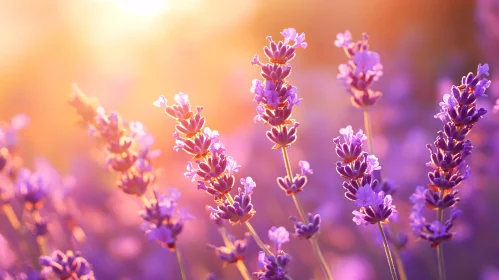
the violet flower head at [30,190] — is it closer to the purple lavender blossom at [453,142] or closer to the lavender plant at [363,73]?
the lavender plant at [363,73]

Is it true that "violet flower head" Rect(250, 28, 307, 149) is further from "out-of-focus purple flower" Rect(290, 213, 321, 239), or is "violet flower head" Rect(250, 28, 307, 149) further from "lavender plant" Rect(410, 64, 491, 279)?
"lavender plant" Rect(410, 64, 491, 279)

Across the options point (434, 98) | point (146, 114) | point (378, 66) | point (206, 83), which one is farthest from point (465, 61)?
point (378, 66)


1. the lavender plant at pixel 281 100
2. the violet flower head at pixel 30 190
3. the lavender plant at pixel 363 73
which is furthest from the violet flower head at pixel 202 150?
the violet flower head at pixel 30 190

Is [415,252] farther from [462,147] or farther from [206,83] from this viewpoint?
[206,83]

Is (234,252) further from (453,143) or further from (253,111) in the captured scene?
(253,111)

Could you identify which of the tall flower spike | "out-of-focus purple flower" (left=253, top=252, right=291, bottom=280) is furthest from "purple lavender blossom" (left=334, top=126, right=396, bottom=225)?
the tall flower spike

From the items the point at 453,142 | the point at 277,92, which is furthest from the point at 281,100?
the point at 453,142
